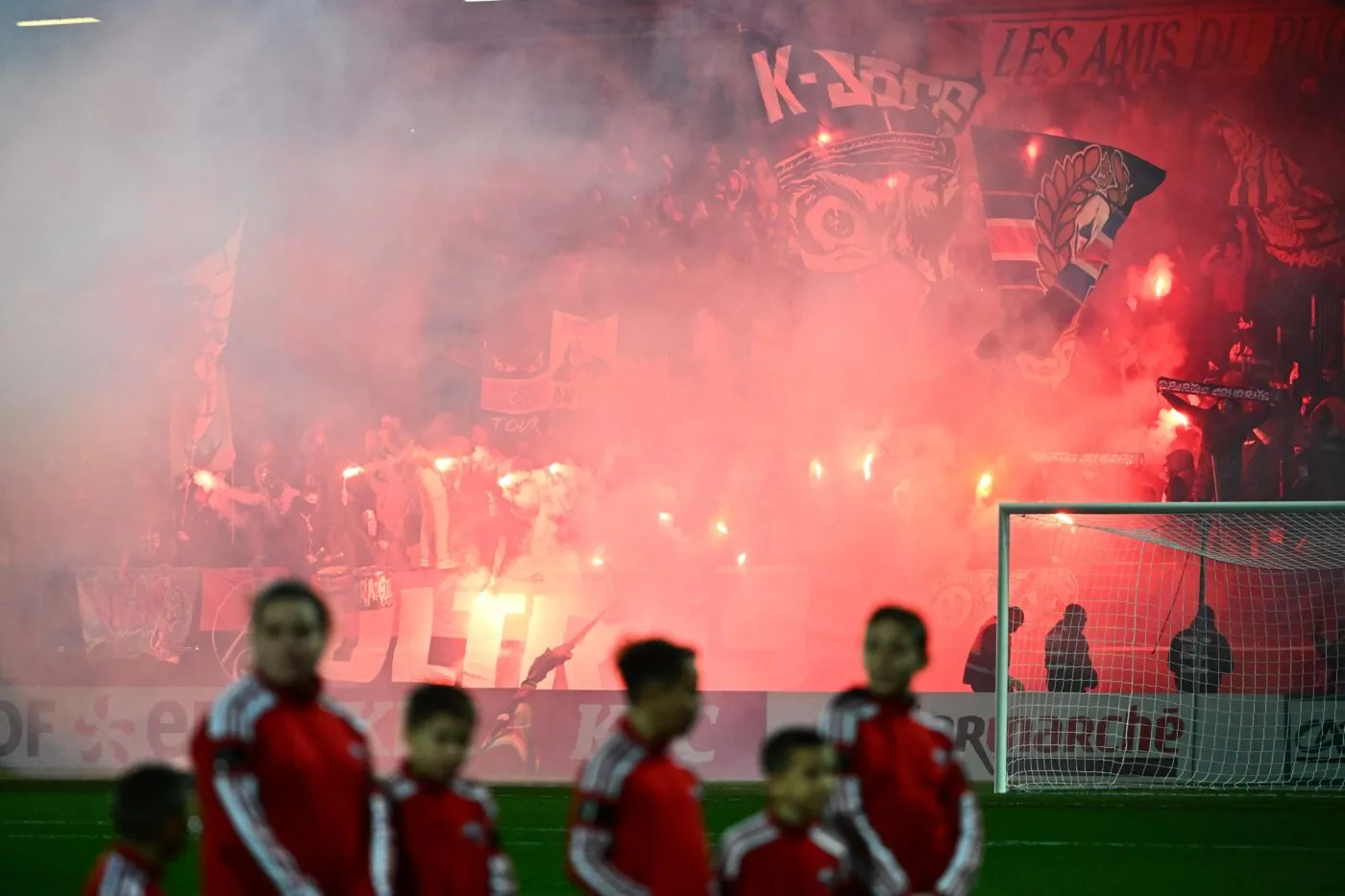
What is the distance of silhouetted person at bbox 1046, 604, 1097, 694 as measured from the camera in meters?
11.8

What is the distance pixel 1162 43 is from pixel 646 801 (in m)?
12.3

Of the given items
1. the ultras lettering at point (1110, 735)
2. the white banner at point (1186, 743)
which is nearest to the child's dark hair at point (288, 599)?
the white banner at point (1186, 743)

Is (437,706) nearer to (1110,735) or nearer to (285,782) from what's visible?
(285,782)

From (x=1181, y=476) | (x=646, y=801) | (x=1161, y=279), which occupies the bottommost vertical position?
(x=646, y=801)

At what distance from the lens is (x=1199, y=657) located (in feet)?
37.3

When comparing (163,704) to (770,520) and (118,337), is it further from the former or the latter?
(770,520)

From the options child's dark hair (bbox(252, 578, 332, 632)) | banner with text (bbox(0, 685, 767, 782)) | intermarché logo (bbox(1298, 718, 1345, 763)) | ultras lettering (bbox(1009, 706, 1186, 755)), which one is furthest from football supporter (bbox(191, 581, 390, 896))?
intermarché logo (bbox(1298, 718, 1345, 763))

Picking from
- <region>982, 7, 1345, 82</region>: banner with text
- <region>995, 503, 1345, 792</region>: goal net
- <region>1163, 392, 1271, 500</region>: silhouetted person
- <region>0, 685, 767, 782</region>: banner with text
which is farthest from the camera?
<region>982, 7, 1345, 82</region>: banner with text

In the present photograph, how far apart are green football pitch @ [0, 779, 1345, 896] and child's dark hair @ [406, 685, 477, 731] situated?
3.16 meters

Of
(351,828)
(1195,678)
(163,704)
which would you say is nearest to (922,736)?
(351,828)

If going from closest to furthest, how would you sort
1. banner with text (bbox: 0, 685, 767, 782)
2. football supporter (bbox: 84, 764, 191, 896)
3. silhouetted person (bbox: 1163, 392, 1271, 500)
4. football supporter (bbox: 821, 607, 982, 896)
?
1. football supporter (bbox: 84, 764, 191, 896)
2. football supporter (bbox: 821, 607, 982, 896)
3. banner with text (bbox: 0, 685, 767, 782)
4. silhouetted person (bbox: 1163, 392, 1271, 500)

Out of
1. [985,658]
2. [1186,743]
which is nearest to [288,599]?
[1186,743]

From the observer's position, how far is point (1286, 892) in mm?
5539

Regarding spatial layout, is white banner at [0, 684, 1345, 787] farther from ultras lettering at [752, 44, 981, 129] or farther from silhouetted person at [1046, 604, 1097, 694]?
ultras lettering at [752, 44, 981, 129]
